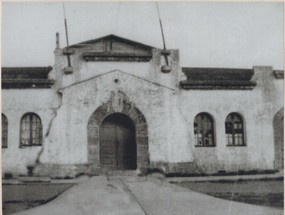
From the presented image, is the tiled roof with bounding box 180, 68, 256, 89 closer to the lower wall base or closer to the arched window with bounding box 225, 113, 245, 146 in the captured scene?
the arched window with bounding box 225, 113, 245, 146

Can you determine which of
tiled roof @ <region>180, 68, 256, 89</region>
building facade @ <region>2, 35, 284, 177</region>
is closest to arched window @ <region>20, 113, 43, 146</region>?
building facade @ <region>2, 35, 284, 177</region>

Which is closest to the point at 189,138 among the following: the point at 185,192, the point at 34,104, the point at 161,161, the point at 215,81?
the point at 161,161

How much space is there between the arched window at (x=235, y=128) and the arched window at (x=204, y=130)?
23.8 inches

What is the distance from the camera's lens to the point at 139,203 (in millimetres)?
7977

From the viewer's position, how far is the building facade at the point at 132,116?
12883 mm

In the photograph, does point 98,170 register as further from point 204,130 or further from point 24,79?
point 204,130

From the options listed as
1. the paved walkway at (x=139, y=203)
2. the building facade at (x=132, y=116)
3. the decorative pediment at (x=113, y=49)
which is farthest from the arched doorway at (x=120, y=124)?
the paved walkway at (x=139, y=203)

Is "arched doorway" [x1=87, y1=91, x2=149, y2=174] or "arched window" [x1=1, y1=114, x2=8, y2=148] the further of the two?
"arched doorway" [x1=87, y1=91, x2=149, y2=174]

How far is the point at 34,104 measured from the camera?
42.9 ft

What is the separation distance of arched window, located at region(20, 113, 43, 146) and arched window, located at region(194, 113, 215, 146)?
5.48 m

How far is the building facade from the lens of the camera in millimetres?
12883

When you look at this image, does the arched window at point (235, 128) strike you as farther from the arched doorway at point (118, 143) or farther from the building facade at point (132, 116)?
the arched doorway at point (118, 143)

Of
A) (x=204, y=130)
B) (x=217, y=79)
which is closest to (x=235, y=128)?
(x=204, y=130)

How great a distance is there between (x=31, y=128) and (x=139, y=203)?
250 inches
